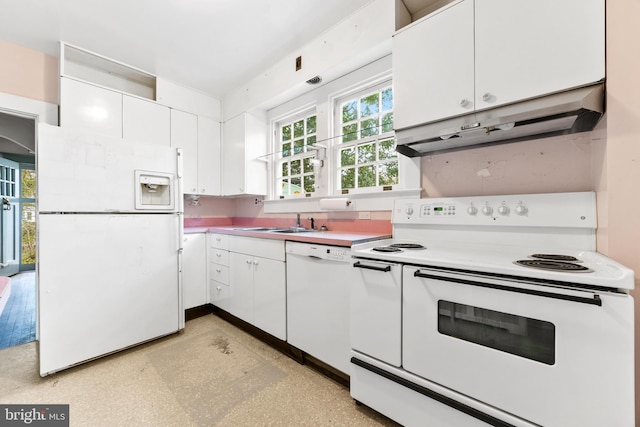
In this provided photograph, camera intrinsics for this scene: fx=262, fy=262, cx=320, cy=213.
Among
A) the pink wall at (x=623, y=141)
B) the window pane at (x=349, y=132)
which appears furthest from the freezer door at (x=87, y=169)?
the pink wall at (x=623, y=141)

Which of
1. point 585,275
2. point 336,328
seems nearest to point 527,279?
point 585,275

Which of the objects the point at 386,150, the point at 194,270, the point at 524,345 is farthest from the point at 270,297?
the point at 524,345

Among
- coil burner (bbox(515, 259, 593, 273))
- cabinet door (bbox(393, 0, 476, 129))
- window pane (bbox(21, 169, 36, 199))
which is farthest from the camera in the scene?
window pane (bbox(21, 169, 36, 199))

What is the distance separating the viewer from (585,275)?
872 millimetres

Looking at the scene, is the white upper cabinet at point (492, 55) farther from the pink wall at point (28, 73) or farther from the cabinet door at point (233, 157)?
the pink wall at point (28, 73)

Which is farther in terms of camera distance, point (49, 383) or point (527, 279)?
point (49, 383)

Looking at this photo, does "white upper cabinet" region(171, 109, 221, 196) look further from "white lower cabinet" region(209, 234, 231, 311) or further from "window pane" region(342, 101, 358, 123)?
"window pane" region(342, 101, 358, 123)

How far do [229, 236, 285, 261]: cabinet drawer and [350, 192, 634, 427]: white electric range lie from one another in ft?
2.49

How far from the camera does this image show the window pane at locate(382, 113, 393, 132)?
2151 mm

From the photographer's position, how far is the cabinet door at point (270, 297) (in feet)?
6.78

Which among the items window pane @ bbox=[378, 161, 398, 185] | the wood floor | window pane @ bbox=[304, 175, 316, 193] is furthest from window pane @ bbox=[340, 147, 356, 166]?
the wood floor

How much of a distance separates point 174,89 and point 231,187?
4.11ft

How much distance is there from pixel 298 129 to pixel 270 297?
188 centimetres

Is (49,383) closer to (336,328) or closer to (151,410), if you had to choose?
(151,410)
